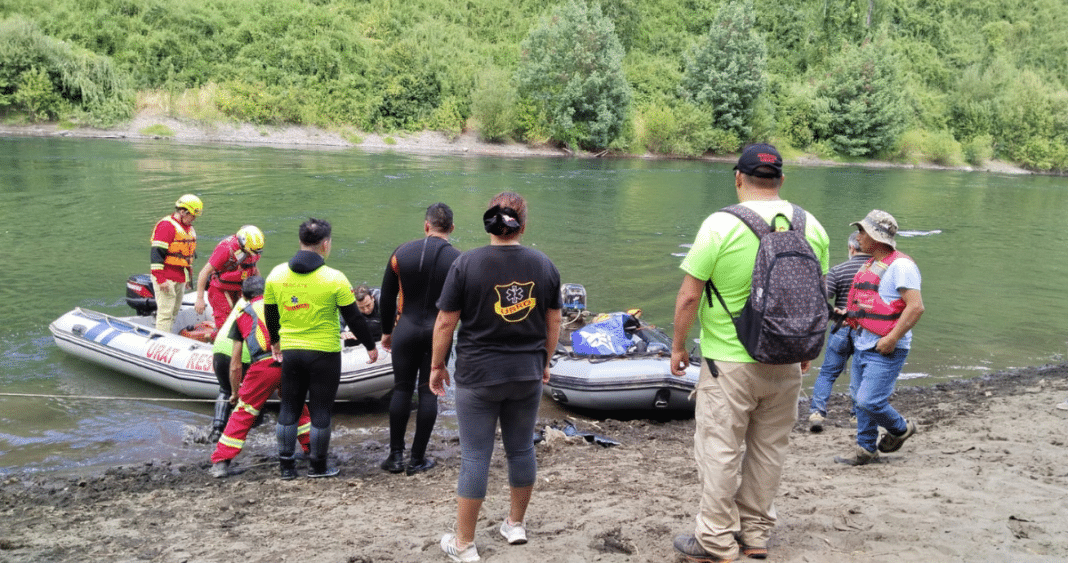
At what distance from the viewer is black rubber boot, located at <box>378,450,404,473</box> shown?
5.54m

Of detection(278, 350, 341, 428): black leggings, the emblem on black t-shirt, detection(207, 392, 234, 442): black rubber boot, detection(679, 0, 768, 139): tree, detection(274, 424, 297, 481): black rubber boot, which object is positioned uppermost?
detection(679, 0, 768, 139): tree

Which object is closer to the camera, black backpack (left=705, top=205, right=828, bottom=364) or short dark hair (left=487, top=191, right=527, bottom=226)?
black backpack (left=705, top=205, right=828, bottom=364)

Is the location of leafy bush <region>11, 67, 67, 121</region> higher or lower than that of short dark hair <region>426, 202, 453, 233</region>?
higher

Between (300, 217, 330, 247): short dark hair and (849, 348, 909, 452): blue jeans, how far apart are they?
341 cm

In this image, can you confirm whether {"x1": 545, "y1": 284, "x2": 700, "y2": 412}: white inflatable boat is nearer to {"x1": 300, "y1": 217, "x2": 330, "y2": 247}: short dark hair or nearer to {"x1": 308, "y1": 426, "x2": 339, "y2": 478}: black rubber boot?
{"x1": 308, "y1": 426, "x2": 339, "y2": 478}: black rubber boot

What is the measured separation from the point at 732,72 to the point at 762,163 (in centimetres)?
4694

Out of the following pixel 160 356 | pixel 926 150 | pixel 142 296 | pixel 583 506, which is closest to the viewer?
pixel 583 506

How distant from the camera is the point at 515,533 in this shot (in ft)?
12.3

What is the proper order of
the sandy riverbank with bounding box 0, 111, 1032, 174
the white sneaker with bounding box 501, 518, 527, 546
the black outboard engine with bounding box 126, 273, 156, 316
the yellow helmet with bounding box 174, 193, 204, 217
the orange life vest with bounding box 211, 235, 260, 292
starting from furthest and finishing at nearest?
1. the sandy riverbank with bounding box 0, 111, 1032, 174
2. the black outboard engine with bounding box 126, 273, 156, 316
3. the yellow helmet with bounding box 174, 193, 204, 217
4. the orange life vest with bounding box 211, 235, 260, 292
5. the white sneaker with bounding box 501, 518, 527, 546

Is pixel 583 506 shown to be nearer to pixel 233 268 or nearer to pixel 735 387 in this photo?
pixel 735 387

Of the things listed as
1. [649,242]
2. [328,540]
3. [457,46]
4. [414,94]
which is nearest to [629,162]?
[414,94]

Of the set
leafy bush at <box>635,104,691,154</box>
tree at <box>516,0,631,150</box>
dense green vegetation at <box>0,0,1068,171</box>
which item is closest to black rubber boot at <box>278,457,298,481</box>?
dense green vegetation at <box>0,0,1068,171</box>

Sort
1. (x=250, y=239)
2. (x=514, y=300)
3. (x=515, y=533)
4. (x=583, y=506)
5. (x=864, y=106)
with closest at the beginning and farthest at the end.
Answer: (x=514, y=300) → (x=515, y=533) → (x=583, y=506) → (x=250, y=239) → (x=864, y=106)

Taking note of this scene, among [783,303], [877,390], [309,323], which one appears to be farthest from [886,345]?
[309,323]
